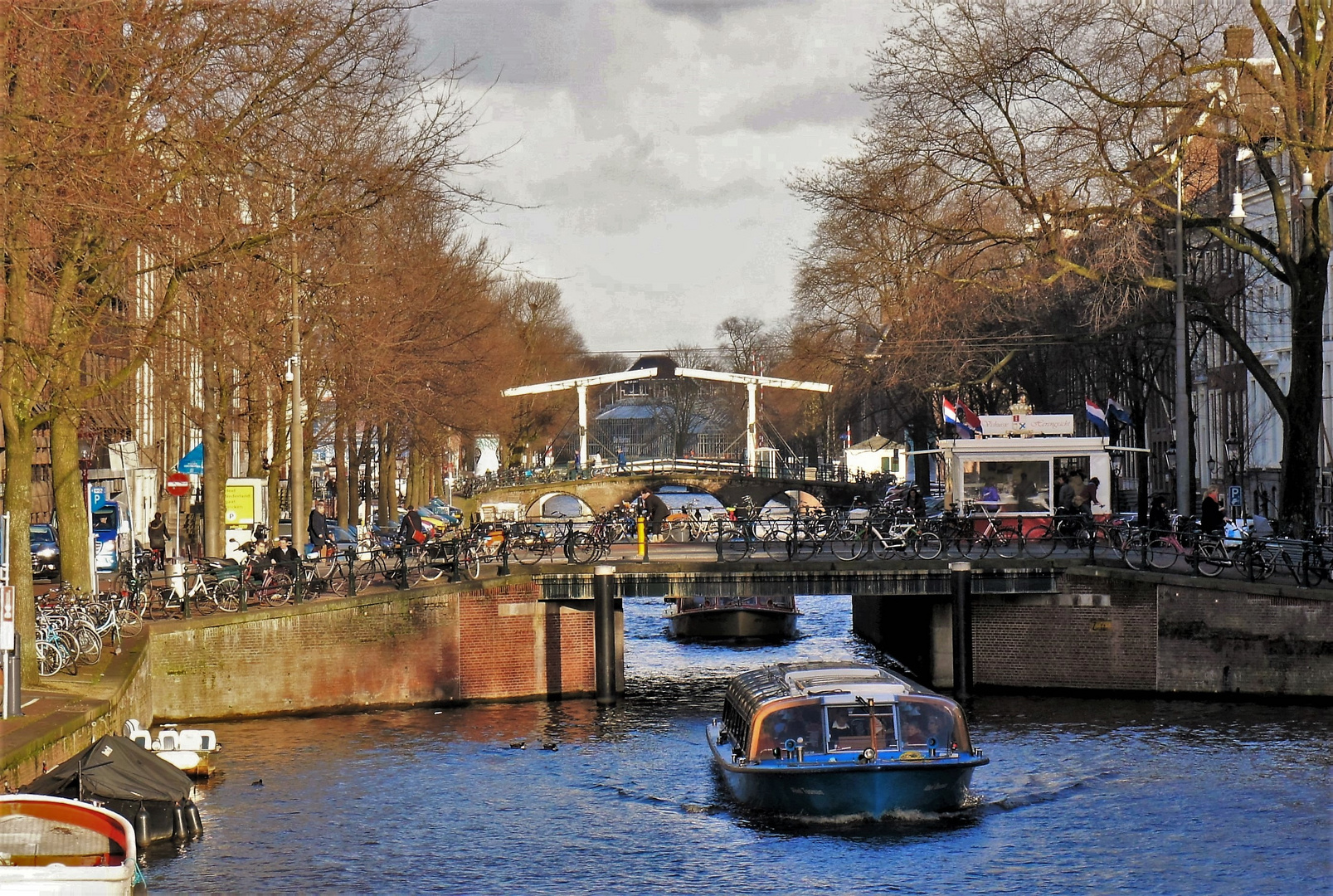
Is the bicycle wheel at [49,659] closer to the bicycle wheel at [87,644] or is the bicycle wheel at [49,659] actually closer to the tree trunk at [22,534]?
the bicycle wheel at [87,644]

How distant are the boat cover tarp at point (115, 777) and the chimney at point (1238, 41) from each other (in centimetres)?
2458

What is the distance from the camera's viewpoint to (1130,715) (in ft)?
108

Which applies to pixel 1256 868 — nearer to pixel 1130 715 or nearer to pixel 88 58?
pixel 1130 715

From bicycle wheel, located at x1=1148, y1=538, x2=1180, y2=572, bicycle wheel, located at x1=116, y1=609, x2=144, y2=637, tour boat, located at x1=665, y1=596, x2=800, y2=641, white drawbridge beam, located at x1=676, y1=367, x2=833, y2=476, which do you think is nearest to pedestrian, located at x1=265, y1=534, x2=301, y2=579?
bicycle wheel, located at x1=116, y1=609, x2=144, y2=637

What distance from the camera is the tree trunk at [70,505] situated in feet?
90.6

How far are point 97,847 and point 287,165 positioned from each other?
12.3 m

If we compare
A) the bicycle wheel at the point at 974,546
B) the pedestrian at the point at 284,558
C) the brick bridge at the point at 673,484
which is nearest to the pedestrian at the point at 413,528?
the pedestrian at the point at 284,558

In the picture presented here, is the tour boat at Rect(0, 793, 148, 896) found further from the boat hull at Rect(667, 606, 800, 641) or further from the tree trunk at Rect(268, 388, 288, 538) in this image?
the boat hull at Rect(667, 606, 800, 641)

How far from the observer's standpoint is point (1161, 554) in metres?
37.0

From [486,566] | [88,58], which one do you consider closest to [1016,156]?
[486,566]

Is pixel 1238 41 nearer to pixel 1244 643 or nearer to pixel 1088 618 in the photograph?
pixel 1088 618

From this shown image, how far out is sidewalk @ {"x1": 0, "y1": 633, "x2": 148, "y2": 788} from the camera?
19594 mm

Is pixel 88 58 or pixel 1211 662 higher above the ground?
pixel 88 58

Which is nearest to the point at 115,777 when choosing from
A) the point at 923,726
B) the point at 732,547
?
the point at 923,726
